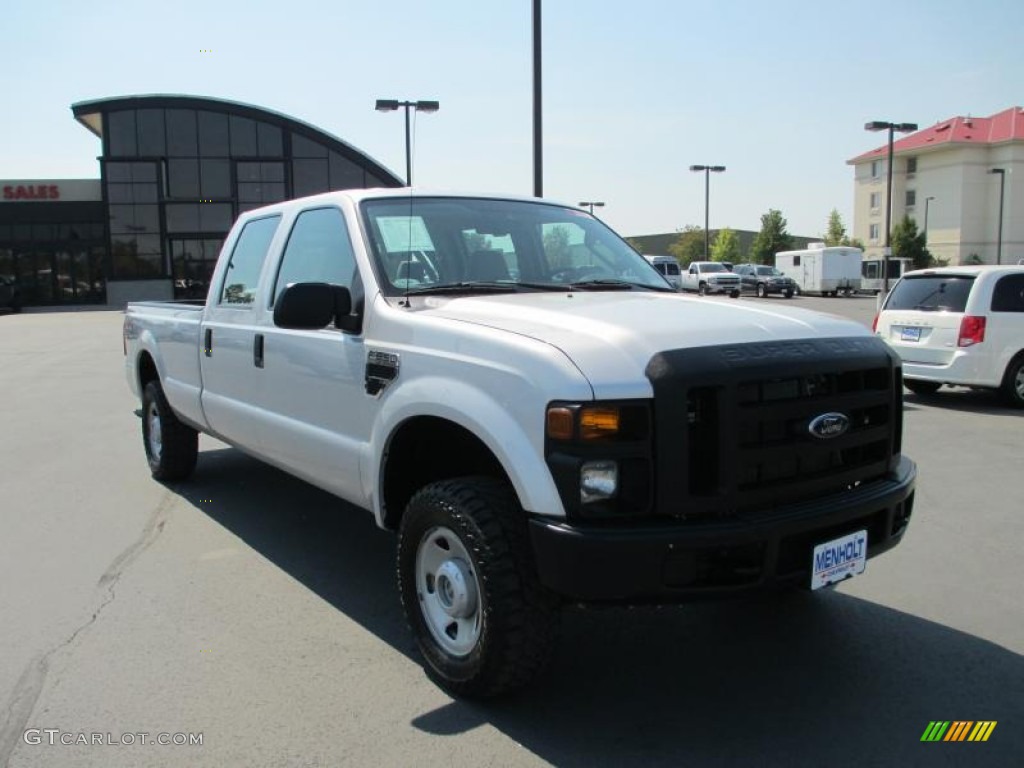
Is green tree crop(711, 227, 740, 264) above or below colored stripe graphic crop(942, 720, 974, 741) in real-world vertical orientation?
above

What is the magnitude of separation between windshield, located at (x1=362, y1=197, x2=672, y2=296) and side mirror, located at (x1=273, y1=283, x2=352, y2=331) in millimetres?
224

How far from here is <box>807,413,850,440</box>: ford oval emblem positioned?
310 centimetres

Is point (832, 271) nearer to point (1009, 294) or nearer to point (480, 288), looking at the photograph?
point (1009, 294)

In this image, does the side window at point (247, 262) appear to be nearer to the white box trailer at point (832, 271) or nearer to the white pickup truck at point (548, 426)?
the white pickup truck at point (548, 426)

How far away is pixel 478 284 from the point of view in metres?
4.08

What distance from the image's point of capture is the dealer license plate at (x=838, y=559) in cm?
306

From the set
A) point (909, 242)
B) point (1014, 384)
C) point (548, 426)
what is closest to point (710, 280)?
point (909, 242)

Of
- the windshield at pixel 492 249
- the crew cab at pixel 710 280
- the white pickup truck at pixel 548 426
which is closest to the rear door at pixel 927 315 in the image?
the windshield at pixel 492 249

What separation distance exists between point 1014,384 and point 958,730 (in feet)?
27.7

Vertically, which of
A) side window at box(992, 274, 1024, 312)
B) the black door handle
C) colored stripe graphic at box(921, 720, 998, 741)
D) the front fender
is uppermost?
side window at box(992, 274, 1024, 312)

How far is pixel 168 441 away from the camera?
6.73 m

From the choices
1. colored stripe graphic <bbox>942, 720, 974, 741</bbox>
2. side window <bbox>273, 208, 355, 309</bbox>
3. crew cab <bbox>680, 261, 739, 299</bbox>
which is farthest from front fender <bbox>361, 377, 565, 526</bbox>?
crew cab <bbox>680, 261, 739, 299</bbox>

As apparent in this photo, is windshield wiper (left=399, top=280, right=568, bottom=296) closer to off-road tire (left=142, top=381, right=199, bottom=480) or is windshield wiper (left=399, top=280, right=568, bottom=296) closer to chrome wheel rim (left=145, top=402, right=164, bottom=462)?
off-road tire (left=142, top=381, right=199, bottom=480)

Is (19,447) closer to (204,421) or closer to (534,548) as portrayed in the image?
(204,421)
